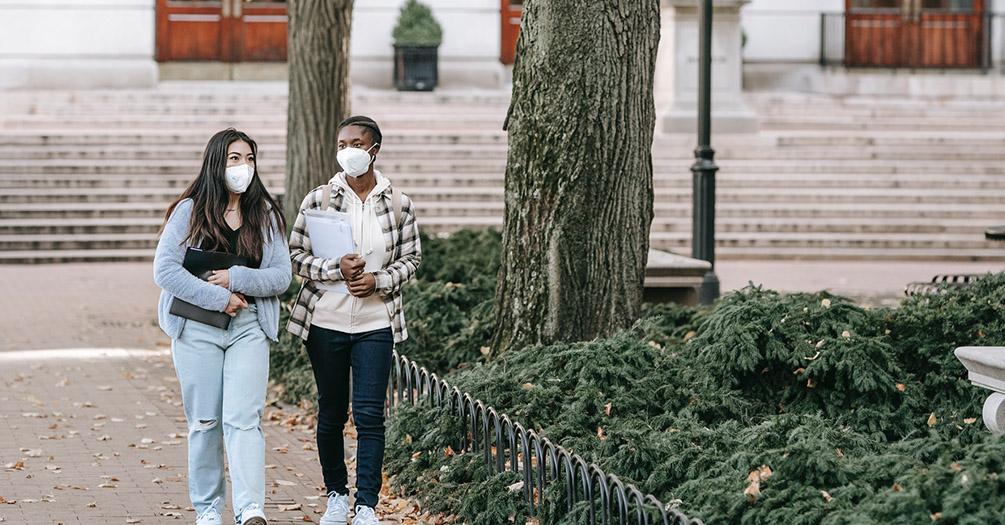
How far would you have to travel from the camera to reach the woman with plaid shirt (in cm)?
543

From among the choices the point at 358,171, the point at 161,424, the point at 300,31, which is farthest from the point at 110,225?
the point at 358,171

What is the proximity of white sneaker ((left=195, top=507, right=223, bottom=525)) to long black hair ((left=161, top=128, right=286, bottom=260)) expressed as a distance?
107cm

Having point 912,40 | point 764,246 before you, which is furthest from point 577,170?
point 912,40

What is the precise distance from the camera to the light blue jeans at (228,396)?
517 centimetres

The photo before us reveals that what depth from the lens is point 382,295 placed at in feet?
17.9

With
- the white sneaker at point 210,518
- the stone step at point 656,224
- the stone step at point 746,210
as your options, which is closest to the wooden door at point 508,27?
the stone step at point 746,210

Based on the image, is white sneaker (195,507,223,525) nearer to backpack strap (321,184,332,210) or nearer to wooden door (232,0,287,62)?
backpack strap (321,184,332,210)

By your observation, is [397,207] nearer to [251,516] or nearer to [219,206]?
[219,206]

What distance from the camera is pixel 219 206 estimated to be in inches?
204

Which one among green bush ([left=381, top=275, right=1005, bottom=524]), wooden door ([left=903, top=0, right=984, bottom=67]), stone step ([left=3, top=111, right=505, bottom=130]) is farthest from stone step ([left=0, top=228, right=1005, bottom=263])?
wooden door ([left=903, top=0, right=984, bottom=67])

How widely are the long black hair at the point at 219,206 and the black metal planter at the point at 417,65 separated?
21.6 m

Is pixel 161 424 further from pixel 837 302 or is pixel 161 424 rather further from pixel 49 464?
pixel 837 302

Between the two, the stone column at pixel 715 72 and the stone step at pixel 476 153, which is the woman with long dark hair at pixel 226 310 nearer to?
the stone step at pixel 476 153

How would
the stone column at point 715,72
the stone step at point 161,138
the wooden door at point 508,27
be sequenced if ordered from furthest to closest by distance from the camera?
the wooden door at point 508,27
the stone column at point 715,72
the stone step at point 161,138
